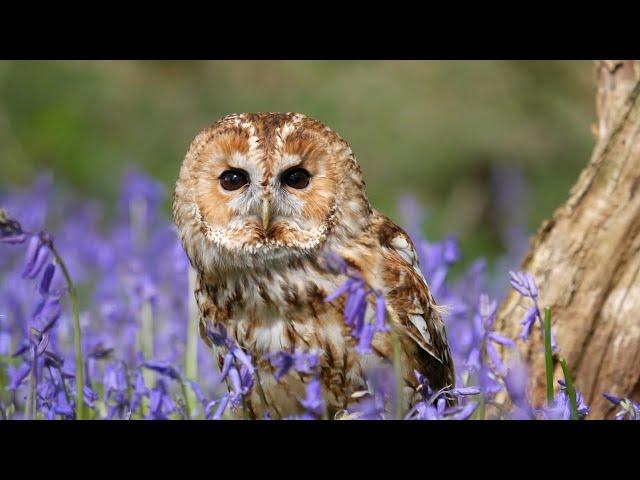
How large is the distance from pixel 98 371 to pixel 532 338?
42.1 inches

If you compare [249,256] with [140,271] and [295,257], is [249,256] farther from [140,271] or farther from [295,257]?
[140,271]

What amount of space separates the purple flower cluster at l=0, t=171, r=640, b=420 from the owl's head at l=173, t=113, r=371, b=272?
0.18 meters

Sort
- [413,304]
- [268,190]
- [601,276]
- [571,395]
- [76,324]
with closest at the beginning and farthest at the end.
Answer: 1. [76,324]
2. [571,395]
3. [268,190]
4. [413,304]
5. [601,276]

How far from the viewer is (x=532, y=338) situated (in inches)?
90.3

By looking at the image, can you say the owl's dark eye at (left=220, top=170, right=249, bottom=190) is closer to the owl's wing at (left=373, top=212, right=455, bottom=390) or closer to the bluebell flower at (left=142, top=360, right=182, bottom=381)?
the owl's wing at (left=373, top=212, right=455, bottom=390)

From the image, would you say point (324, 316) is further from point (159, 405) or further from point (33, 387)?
point (33, 387)

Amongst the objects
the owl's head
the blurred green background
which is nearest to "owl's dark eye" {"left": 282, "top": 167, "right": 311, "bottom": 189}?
the owl's head

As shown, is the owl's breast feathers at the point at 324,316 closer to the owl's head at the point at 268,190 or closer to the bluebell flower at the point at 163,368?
the owl's head at the point at 268,190

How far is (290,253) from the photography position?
1.98 metres

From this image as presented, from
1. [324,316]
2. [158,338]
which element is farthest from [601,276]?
[158,338]

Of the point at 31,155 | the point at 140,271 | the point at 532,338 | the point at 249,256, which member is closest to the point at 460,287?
the point at 532,338

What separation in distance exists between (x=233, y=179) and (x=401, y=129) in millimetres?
4224

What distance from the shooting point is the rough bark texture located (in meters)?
2.24

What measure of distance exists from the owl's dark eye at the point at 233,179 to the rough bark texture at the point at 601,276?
788 mm
